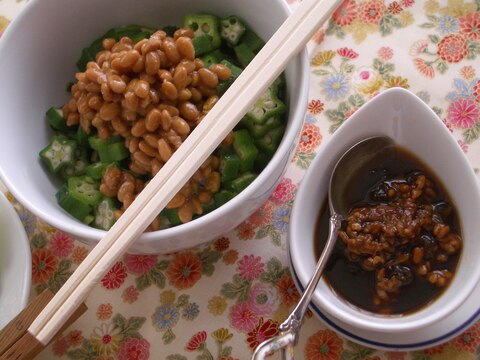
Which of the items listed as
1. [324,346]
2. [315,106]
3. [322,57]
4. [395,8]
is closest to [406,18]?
[395,8]

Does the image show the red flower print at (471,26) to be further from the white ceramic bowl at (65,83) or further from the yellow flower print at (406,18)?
the white ceramic bowl at (65,83)

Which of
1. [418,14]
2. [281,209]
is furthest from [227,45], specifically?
[418,14]

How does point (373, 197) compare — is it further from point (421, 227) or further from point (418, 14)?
point (418, 14)

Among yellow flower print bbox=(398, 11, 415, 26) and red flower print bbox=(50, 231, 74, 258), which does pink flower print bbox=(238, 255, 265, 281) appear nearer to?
red flower print bbox=(50, 231, 74, 258)

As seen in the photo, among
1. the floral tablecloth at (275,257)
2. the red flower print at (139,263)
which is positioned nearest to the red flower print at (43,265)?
the floral tablecloth at (275,257)

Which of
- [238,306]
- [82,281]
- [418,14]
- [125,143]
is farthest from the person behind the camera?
[418,14]

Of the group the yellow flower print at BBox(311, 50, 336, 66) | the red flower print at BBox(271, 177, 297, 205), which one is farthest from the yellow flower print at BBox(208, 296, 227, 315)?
the yellow flower print at BBox(311, 50, 336, 66)
